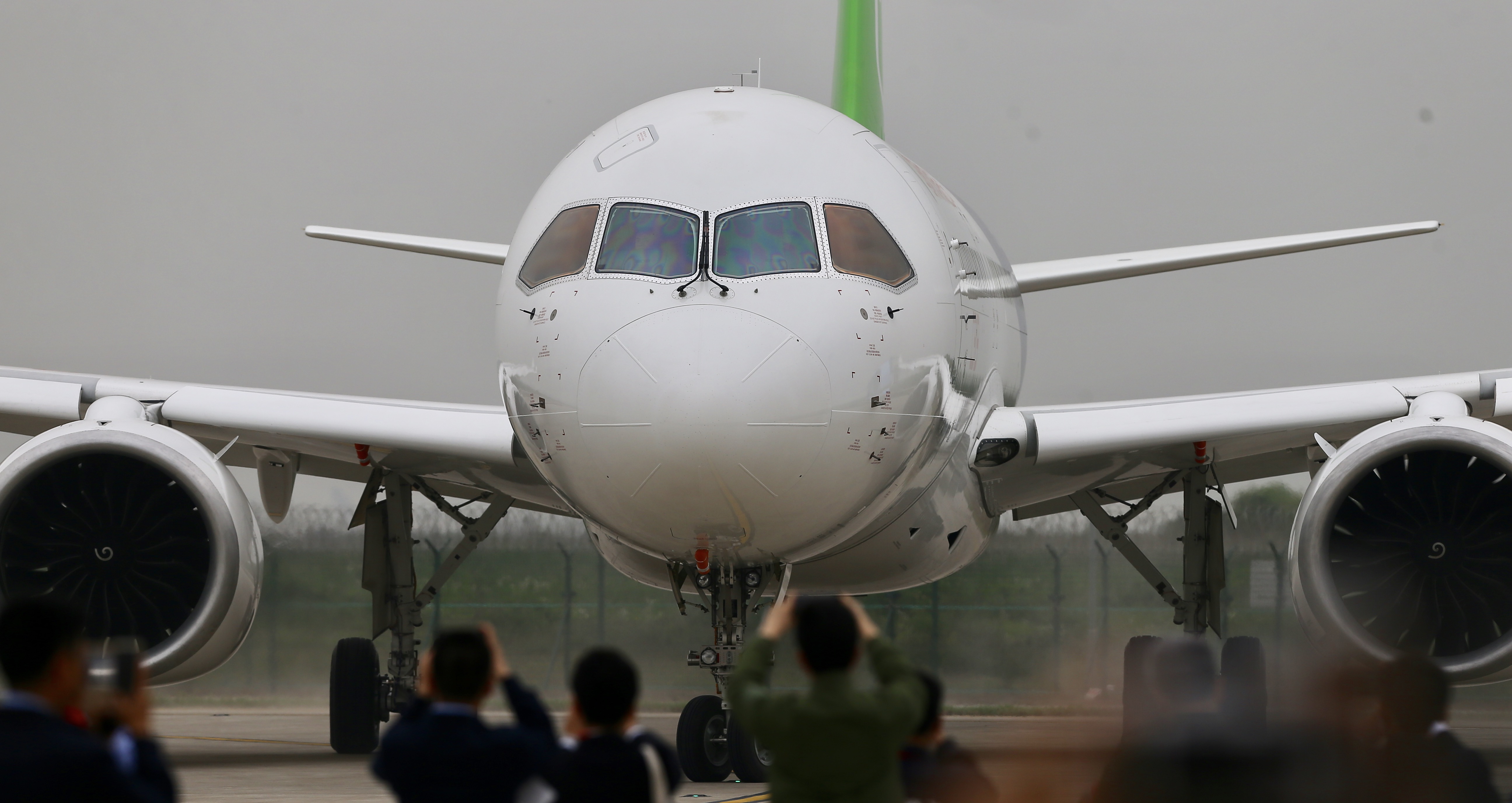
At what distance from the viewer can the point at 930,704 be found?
3.94 m

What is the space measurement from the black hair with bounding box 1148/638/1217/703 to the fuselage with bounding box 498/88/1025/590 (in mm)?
3440

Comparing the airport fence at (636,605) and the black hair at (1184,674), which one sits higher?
A: the black hair at (1184,674)

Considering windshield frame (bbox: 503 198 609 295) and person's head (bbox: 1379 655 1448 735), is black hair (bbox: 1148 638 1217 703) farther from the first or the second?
windshield frame (bbox: 503 198 609 295)

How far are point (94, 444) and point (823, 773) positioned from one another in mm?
6544

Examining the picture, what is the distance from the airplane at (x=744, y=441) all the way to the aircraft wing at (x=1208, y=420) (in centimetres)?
2

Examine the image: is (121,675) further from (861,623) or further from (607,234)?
(607,234)

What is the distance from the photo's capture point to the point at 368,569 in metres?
11.8

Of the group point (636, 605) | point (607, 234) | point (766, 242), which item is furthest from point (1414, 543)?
point (636, 605)

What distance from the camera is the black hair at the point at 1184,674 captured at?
3.43m

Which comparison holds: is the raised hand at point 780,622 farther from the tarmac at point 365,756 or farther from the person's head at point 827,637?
the tarmac at point 365,756

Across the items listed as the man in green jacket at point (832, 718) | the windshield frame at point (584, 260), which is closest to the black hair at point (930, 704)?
the man in green jacket at point (832, 718)

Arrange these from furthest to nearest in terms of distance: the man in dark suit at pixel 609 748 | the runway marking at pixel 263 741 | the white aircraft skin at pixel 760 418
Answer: the runway marking at pixel 263 741
the white aircraft skin at pixel 760 418
the man in dark suit at pixel 609 748

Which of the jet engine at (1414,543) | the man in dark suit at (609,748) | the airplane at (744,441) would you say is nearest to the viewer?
the man in dark suit at (609,748)

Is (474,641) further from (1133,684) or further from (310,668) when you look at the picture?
Result: (310,668)
